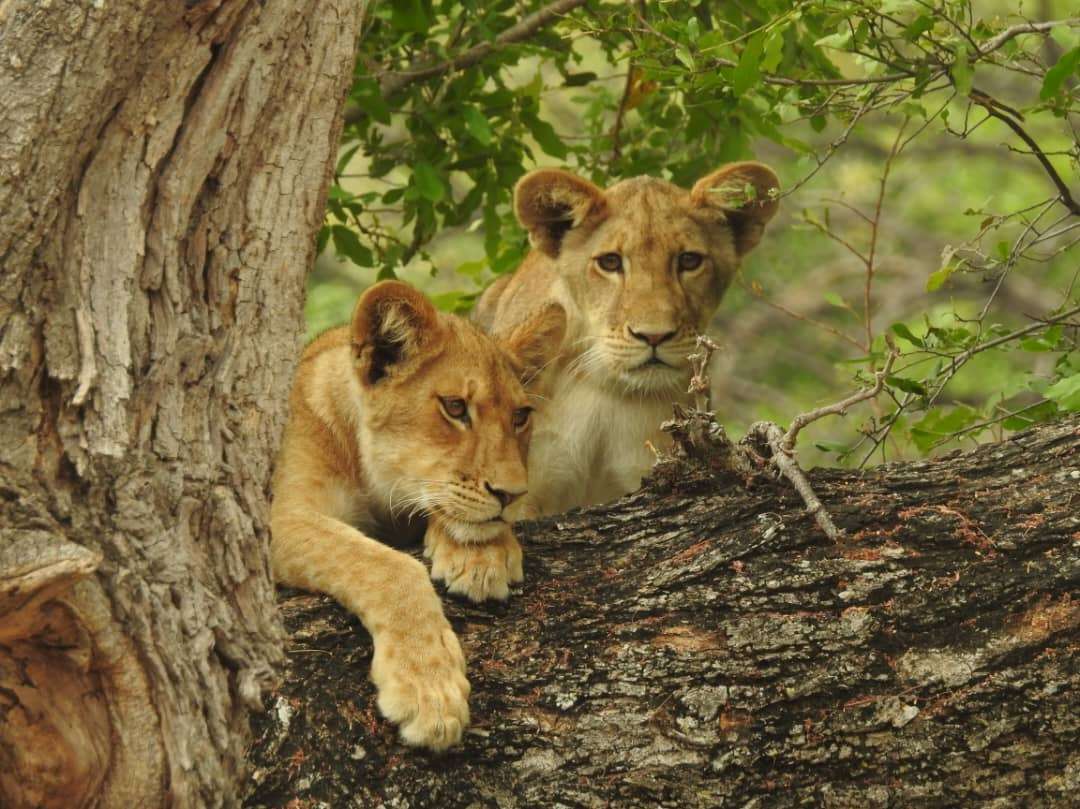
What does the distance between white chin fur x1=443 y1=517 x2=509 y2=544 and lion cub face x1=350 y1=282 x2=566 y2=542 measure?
0.07 meters

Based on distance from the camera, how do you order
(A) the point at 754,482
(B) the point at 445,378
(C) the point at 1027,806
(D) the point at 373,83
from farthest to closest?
(D) the point at 373,83
(B) the point at 445,378
(A) the point at 754,482
(C) the point at 1027,806

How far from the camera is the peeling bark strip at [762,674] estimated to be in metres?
3.01

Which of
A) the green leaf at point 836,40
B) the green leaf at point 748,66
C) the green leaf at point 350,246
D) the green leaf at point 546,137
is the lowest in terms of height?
the green leaf at point 350,246

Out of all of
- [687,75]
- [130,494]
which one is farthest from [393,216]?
[130,494]

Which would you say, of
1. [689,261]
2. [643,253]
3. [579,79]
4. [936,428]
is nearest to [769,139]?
[579,79]

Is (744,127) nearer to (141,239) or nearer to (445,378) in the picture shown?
(445,378)

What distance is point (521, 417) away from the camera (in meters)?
4.22

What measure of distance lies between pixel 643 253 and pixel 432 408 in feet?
4.54

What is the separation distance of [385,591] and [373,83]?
2427 mm

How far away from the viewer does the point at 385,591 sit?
3.37 meters

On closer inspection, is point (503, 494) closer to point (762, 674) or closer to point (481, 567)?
point (481, 567)

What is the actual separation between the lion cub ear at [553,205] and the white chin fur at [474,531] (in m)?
1.89

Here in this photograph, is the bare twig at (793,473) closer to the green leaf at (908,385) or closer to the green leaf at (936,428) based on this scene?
the green leaf at (908,385)

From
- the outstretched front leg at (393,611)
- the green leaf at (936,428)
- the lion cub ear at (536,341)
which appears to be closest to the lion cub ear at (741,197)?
the lion cub ear at (536,341)
